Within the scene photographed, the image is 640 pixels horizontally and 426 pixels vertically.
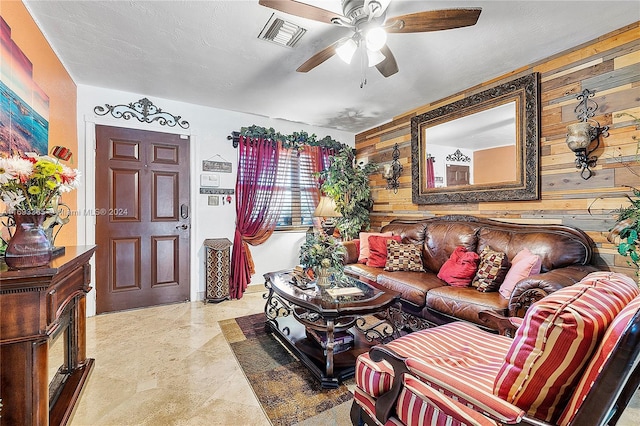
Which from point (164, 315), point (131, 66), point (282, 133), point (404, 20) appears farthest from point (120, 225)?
point (404, 20)

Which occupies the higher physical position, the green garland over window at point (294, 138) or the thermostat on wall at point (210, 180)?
the green garland over window at point (294, 138)

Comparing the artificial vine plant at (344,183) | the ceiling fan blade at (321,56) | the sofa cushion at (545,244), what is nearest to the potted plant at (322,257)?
the ceiling fan blade at (321,56)

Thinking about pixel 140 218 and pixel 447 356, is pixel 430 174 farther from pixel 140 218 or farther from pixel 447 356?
pixel 140 218

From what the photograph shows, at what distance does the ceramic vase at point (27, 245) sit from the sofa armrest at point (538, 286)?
283 cm

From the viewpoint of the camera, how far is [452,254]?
9.64ft

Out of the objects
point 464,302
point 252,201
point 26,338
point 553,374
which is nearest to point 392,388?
point 553,374

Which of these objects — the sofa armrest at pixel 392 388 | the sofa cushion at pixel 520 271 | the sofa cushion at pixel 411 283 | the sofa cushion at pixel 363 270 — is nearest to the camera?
the sofa armrest at pixel 392 388

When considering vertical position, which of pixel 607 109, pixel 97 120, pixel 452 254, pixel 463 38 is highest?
pixel 463 38

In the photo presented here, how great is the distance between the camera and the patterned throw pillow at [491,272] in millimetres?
2445

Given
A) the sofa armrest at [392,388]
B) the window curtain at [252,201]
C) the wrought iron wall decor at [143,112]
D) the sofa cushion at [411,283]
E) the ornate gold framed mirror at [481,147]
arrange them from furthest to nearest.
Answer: the window curtain at [252,201] → the wrought iron wall decor at [143,112] → the ornate gold framed mirror at [481,147] → the sofa cushion at [411,283] → the sofa armrest at [392,388]

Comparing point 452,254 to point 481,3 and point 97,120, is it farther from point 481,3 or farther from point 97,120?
point 97,120

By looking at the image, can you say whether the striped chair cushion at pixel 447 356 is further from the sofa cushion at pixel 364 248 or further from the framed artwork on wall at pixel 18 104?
the framed artwork on wall at pixel 18 104

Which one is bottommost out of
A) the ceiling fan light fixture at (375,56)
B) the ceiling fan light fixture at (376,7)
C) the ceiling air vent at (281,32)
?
the ceiling fan light fixture at (375,56)

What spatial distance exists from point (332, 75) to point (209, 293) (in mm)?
2998
